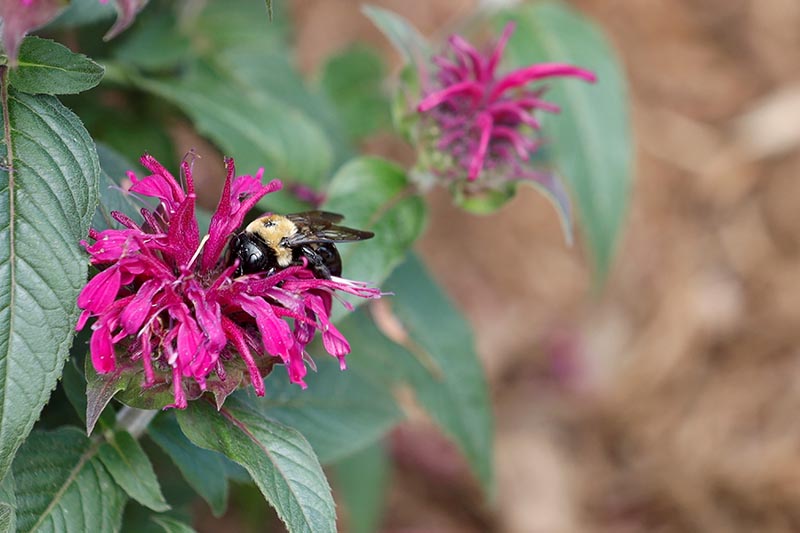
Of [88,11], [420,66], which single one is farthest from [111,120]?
[420,66]

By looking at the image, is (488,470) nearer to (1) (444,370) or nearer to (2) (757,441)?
(1) (444,370)

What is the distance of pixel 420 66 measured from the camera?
1.04m

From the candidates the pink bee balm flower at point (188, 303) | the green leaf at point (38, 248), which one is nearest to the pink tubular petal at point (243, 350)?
the pink bee balm flower at point (188, 303)

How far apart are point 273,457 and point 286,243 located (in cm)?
17

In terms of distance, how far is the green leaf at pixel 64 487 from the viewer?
689 mm

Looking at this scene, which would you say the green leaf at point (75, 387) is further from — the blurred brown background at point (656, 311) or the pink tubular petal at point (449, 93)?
the blurred brown background at point (656, 311)

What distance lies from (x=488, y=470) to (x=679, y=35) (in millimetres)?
1916

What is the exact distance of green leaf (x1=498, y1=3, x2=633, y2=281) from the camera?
129 cm

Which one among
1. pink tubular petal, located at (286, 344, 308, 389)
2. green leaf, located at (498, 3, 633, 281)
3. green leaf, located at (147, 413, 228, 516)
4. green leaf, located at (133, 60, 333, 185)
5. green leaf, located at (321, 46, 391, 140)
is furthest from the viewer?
green leaf, located at (321, 46, 391, 140)

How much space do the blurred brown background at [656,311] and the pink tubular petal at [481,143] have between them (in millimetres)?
1339

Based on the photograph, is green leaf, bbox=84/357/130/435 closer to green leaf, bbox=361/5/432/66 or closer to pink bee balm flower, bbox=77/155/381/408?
pink bee balm flower, bbox=77/155/381/408

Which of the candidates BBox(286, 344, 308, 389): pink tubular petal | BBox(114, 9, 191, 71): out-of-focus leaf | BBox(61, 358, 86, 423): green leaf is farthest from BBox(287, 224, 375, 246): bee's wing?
BBox(114, 9, 191, 71): out-of-focus leaf

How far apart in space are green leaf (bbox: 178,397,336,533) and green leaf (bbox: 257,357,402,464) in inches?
6.1

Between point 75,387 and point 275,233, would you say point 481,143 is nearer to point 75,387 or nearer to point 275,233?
point 275,233
